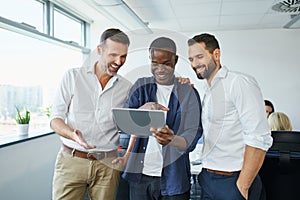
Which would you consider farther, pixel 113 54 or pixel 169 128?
pixel 113 54

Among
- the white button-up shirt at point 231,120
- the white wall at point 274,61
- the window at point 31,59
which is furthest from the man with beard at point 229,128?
the white wall at point 274,61

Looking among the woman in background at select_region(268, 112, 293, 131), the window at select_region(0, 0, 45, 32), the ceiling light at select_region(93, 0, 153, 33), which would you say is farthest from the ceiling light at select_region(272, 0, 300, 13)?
the window at select_region(0, 0, 45, 32)

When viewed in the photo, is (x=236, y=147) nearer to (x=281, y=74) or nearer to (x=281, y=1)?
(x=281, y=1)

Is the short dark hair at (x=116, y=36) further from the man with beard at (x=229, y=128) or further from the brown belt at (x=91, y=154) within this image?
the brown belt at (x=91, y=154)

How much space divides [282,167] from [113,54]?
1475 millimetres

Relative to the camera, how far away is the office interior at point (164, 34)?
2.47 m

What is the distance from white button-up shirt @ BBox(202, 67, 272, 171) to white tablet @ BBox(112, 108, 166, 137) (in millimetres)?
415

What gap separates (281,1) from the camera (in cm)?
323

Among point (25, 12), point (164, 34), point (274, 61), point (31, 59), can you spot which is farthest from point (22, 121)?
point (274, 61)

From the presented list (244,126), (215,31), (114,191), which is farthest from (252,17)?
(114,191)

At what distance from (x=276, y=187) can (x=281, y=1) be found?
2.30 meters

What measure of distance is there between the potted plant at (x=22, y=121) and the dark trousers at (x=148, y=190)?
194 cm

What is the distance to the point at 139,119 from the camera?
1.20 m

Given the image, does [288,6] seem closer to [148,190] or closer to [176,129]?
[176,129]
